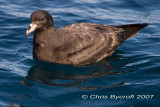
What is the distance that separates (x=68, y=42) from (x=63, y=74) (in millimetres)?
927

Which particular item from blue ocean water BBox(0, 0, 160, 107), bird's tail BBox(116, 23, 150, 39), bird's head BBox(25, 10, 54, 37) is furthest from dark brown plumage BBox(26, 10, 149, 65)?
bird's tail BBox(116, 23, 150, 39)

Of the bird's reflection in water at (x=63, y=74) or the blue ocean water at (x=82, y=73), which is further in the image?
the bird's reflection in water at (x=63, y=74)

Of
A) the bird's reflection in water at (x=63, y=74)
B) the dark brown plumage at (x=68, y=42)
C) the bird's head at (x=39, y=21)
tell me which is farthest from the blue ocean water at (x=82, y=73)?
the bird's head at (x=39, y=21)

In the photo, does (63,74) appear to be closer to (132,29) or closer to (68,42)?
(68,42)

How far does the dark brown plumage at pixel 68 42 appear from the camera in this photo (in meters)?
8.18

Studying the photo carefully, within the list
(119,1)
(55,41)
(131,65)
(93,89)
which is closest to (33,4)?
(119,1)

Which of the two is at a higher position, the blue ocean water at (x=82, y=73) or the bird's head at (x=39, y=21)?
the bird's head at (x=39, y=21)

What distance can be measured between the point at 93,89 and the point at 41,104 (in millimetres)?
1187

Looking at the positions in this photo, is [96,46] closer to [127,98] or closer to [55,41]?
[55,41]

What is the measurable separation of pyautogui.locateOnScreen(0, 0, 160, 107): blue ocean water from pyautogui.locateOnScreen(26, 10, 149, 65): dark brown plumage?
8.4 inches

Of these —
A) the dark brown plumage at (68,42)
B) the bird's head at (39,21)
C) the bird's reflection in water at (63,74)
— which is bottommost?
the bird's reflection in water at (63,74)

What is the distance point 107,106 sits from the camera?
6484 millimetres

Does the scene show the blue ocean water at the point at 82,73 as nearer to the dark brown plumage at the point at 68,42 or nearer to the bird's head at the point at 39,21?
the dark brown plumage at the point at 68,42

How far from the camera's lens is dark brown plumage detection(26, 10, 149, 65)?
8.18 meters
